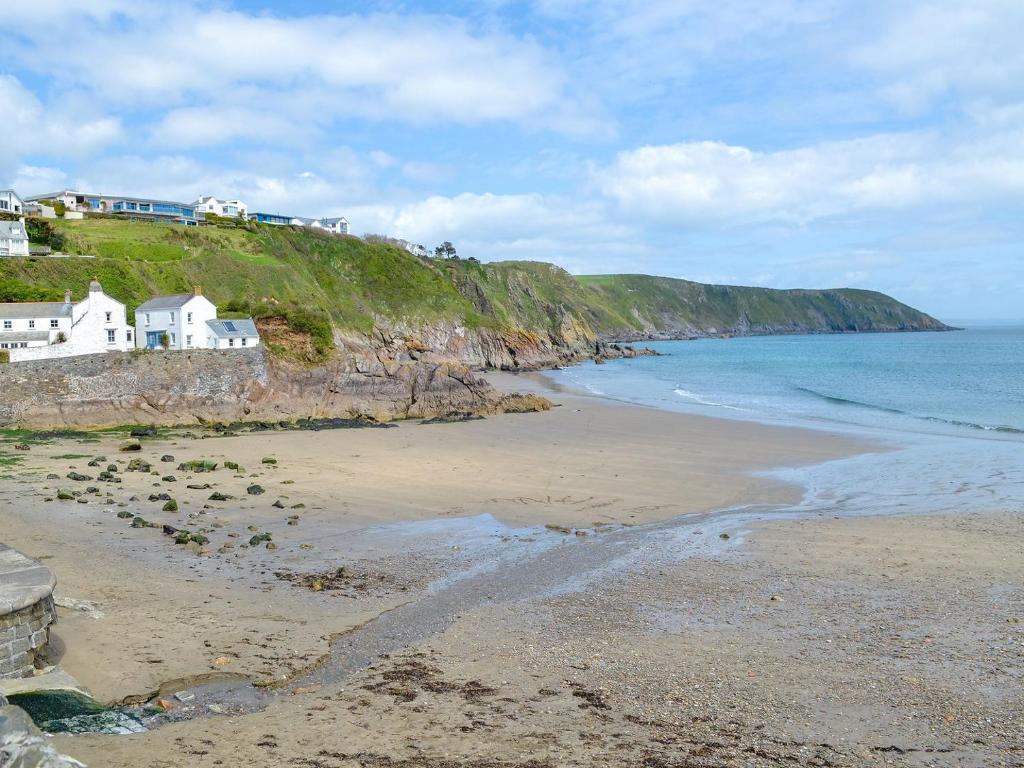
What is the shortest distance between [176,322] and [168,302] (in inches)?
67.9

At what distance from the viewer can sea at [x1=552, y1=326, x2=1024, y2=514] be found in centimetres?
2266

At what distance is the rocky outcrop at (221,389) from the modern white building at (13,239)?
22.1 metres

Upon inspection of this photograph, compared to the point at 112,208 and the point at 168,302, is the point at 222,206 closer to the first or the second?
the point at 112,208

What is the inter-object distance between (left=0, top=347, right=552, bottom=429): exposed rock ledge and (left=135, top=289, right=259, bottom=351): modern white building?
2.05 meters

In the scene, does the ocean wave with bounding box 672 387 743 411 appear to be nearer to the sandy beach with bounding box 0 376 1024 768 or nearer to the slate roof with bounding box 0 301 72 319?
the sandy beach with bounding box 0 376 1024 768

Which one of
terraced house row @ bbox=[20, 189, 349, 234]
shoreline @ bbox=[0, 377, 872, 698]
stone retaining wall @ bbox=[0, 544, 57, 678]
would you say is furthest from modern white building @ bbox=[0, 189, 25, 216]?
stone retaining wall @ bbox=[0, 544, 57, 678]

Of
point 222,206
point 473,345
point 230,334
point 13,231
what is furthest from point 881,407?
point 222,206

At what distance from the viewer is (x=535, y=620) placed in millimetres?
11812

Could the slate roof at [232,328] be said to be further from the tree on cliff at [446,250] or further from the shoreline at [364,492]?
the tree on cliff at [446,250]

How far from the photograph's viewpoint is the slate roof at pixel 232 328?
4194 centimetres

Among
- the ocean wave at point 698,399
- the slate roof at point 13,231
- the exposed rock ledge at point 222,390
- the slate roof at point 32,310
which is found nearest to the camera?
the exposed rock ledge at point 222,390

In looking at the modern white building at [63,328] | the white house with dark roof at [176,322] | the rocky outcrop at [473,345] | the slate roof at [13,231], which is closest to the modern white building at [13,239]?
the slate roof at [13,231]

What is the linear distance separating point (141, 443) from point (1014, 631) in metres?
28.9

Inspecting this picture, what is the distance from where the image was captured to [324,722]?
8211 mm
